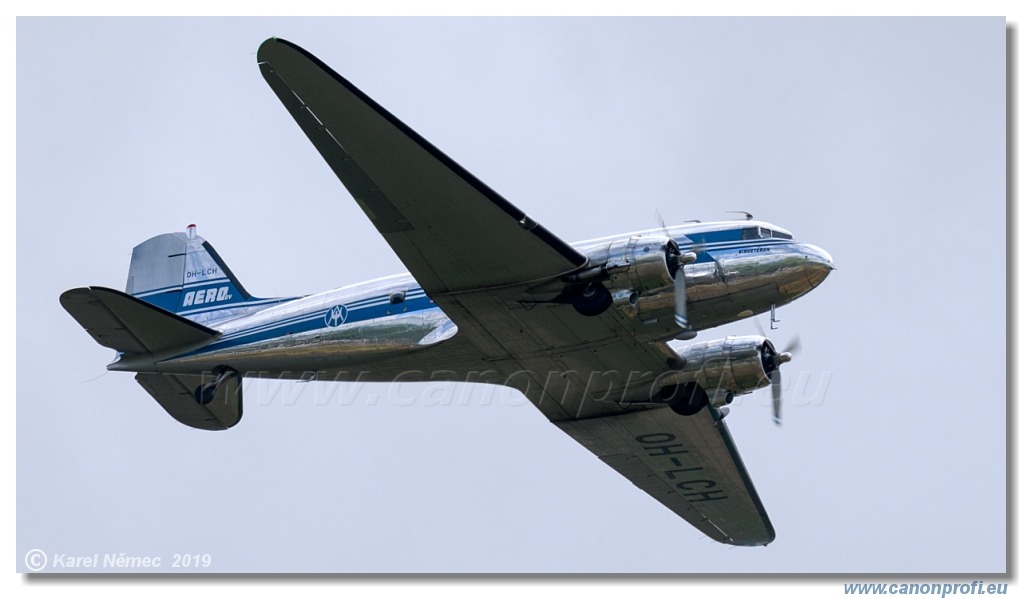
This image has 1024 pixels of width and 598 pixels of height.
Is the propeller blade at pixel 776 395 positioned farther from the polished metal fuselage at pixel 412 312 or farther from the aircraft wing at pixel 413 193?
the aircraft wing at pixel 413 193

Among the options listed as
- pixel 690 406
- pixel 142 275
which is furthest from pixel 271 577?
pixel 142 275

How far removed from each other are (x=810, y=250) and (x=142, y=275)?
43.5 ft

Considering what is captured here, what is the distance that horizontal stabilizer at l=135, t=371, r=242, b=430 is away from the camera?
77.8ft

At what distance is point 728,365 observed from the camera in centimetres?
2277

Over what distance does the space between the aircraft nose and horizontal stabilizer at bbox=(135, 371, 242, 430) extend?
32.7ft

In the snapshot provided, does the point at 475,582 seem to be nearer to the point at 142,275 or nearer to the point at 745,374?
the point at 745,374

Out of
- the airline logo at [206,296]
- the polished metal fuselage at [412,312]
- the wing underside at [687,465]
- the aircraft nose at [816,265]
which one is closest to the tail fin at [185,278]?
the airline logo at [206,296]

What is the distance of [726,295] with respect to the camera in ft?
67.2

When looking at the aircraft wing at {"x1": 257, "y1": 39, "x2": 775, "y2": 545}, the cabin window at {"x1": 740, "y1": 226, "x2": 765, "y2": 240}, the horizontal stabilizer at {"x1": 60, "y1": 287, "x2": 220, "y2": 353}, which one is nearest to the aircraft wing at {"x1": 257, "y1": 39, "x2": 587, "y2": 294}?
the aircraft wing at {"x1": 257, "y1": 39, "x2": 775, "y2": 545}

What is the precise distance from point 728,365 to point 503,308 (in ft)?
14.8

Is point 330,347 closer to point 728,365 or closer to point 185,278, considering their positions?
point 185,278

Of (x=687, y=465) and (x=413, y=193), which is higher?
(x=413, y=193)

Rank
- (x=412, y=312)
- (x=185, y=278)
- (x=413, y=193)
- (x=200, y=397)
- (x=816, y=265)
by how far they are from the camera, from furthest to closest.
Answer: (x=185, y=278), (x=200, y=397), (x=412, y=312), (x=816, y=265), (x=413, y=193)

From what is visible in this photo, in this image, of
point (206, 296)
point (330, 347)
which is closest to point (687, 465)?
point (330, 347)
